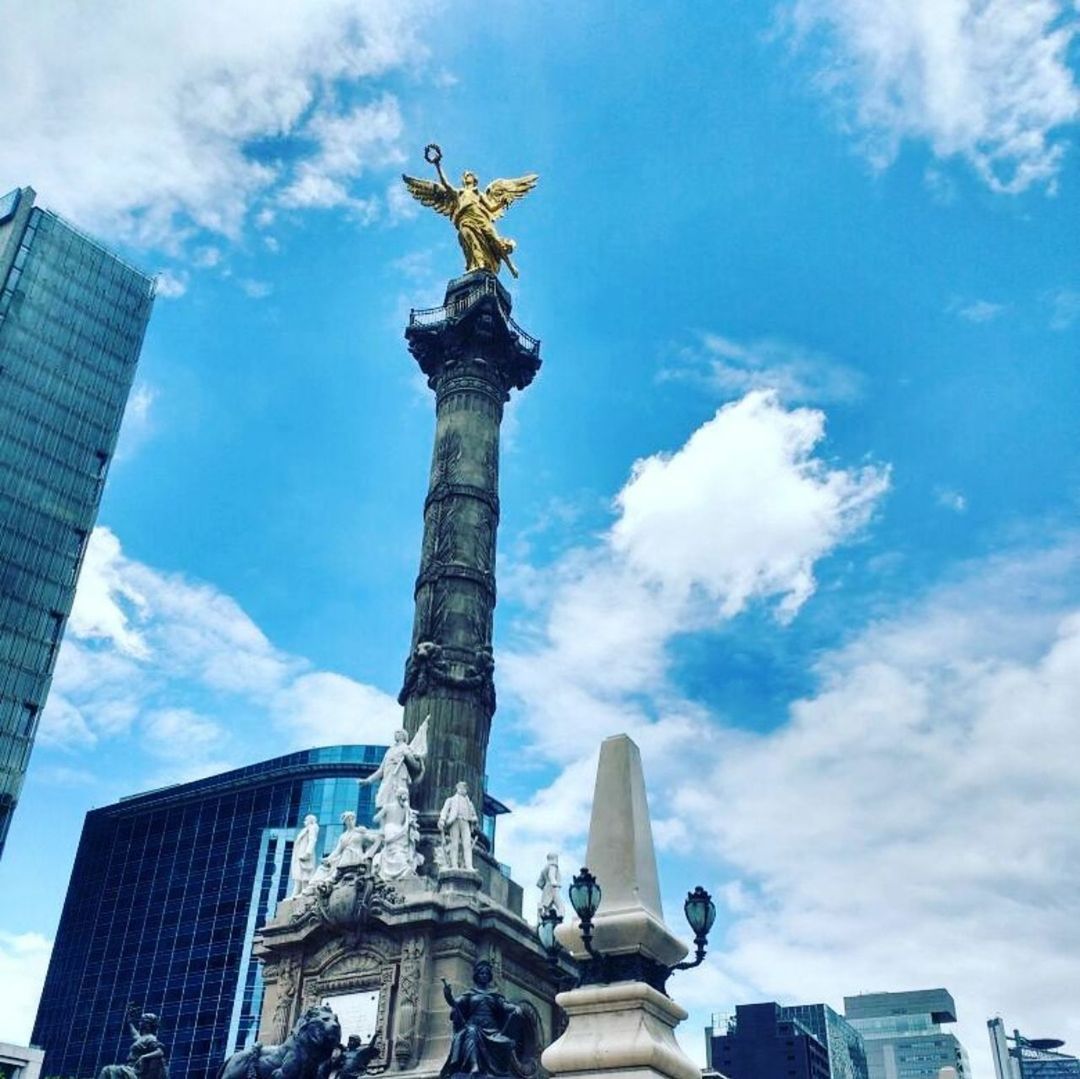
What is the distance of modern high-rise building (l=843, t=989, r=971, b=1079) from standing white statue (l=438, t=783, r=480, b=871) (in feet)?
399

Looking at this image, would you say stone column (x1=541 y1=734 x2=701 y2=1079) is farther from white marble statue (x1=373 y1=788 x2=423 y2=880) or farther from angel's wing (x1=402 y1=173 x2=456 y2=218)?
angel's wing (x1=402 y1=173 x2=456 y2=218)

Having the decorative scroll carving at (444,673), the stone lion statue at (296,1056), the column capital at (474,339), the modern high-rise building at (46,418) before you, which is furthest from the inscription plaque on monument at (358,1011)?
the modern high-rise building at (46,418)

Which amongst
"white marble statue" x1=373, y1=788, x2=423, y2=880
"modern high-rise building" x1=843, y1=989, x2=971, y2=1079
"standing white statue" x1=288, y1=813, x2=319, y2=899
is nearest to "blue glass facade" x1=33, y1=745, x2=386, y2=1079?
"standing white statue" x1=288, y1=813, x2=319, y2=899

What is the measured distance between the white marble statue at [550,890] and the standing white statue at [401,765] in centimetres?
444

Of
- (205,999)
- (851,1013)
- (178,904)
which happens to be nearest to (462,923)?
(205,999)

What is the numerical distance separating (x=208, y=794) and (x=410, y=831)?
63.3 meters

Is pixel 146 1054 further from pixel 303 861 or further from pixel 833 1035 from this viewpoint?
pixel 833 1035

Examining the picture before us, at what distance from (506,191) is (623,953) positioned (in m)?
33.2

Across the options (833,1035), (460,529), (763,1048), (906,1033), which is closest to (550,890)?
(460,529)

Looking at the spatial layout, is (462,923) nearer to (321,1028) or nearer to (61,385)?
(321,1028)

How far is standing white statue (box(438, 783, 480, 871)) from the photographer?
91.9 feet

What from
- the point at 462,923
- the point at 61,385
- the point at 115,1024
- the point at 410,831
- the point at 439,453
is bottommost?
the point at 462,923

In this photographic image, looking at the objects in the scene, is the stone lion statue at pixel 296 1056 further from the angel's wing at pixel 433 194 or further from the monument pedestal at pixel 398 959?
the angel's wing at pixel 433 194

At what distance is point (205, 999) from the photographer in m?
75.9
